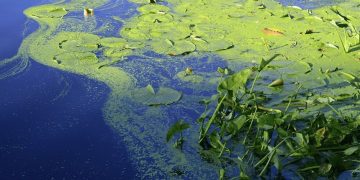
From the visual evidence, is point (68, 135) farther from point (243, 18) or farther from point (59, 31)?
point (243, 18)

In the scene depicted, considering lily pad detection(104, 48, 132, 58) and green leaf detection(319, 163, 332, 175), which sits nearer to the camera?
green leaf detection(319, 163, 332, 175)

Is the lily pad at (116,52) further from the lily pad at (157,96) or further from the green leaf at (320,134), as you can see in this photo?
the green leaf at (320,134)

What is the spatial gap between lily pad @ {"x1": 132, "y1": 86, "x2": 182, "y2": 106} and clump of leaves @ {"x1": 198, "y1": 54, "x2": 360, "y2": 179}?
26 centimetres

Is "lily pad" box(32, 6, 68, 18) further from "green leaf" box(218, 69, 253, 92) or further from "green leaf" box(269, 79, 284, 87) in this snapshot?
"green leaf" box(218, 69, 253, 92)

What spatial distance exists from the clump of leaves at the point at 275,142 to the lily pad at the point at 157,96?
0.26 m

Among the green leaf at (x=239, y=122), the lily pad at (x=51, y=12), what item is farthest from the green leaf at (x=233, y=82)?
the lily pad at (x=51, y=12)

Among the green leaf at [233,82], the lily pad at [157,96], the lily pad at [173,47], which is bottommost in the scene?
the lily pad at [173,47]

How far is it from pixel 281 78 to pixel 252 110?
40cm

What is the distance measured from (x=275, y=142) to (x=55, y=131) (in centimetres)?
78

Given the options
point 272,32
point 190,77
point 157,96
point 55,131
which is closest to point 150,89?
point 157,96

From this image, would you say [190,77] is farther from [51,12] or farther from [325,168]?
[51,12]

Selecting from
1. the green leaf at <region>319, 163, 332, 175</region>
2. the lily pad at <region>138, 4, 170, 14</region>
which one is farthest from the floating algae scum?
the green leaf at <region>319, 163, 332, 175</region>

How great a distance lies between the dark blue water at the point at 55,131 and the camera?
1.41 meters

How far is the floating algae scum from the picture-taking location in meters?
1.63
